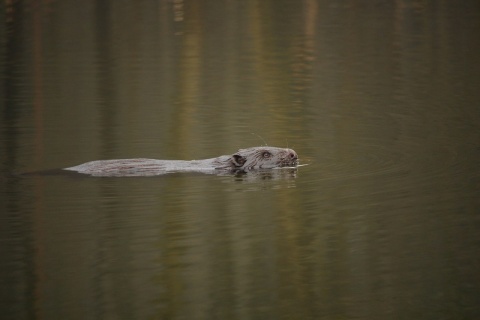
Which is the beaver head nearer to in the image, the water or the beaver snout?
the beaver snout

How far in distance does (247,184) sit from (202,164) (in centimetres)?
108

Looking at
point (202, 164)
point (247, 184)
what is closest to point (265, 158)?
point (202, 164)

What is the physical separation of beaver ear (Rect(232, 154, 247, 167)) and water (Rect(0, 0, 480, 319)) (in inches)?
15.9

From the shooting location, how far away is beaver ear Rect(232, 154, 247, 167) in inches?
619

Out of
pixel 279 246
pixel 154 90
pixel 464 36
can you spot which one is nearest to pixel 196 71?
pixel 154 90

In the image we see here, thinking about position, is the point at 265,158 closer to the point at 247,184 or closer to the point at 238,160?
the point at 238,160

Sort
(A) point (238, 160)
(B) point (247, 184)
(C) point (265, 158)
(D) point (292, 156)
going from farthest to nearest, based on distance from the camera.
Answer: (C) point (265, 158)
(D) point (292, 156)
(A) point (238, 160)
(B) point (247, 184)

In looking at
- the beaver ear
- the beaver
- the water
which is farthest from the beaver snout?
the beaver ear

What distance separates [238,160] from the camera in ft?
51.8

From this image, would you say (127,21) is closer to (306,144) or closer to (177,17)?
(177,17)

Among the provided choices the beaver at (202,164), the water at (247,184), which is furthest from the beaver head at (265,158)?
the water at (247,184)

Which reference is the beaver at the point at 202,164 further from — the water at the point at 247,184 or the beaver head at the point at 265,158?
the water at the point at 247,184

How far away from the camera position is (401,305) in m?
9.75

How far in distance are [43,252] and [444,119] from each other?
1029 centimetres
